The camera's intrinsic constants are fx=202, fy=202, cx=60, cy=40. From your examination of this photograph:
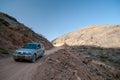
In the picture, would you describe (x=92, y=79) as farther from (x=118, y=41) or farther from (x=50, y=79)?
(x=118, y=41)

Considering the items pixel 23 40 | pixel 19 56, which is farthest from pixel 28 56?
pixel 23 40

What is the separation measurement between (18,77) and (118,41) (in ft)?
270

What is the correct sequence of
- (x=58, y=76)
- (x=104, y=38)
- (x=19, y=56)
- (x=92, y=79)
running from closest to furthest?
(x=58, y=76)
(x=19, y=56)
(x=92, y=79)
(x=104, y=38)

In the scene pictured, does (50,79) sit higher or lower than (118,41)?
lower

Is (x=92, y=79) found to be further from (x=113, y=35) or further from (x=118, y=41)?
(x=113, y=35)

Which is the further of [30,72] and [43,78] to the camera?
[30,72]

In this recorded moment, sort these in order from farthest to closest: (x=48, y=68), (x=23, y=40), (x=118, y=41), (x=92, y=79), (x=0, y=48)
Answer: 1. (x=118, y=41)
2. (x=23, y=40)
3. (x=0, y=48)
4. (x=92, y=79)
5. (x=48, y=68)

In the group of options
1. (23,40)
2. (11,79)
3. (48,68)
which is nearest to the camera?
(11,79)

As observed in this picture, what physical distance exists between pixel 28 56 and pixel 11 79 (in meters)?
6.27

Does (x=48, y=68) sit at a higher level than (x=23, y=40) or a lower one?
lower

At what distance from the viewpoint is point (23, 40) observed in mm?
36469

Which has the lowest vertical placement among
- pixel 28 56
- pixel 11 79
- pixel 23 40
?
pixel 11 79

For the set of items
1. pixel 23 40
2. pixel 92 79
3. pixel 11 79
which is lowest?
pixel 92 79

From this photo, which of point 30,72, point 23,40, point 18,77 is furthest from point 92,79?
point 23,40
